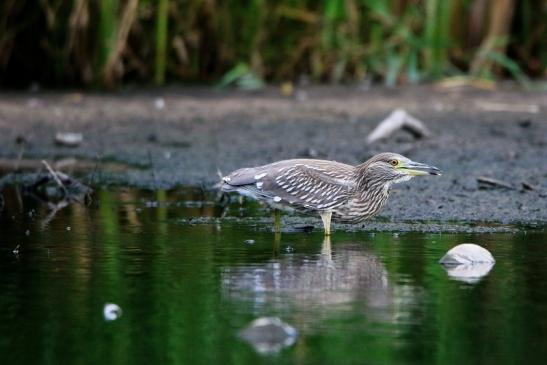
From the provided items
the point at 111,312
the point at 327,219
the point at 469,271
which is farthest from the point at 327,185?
the point at 111,312

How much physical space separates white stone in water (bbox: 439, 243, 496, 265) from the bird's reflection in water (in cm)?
38

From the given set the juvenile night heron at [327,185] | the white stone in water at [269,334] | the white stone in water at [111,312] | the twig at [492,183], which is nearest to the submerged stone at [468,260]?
the juvenile night heron at [327,185]

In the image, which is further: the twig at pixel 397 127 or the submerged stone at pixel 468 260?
the twig at pixel 397 127

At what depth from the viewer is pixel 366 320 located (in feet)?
18.2

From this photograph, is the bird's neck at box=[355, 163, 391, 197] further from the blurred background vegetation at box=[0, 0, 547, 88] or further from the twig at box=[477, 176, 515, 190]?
the blurred background vegetation at box=[0, 0, 547, 88]

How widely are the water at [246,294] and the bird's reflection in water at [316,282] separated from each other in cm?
1

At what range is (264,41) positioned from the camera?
49.5 feet

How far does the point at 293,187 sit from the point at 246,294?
1.97 m

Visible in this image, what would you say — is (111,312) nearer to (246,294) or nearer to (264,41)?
(246,294)

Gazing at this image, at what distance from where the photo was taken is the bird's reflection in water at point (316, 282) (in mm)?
5926

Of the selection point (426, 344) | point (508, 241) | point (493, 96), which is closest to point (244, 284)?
point (426, 344)

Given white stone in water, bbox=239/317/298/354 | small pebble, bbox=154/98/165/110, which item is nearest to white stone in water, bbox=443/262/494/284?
white stone in water, bbox=239/317/298/354

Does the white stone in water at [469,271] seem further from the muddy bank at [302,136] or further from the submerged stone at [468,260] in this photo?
the muddy bank at [302,136]

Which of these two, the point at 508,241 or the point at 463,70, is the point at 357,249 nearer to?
the point at 508,241
